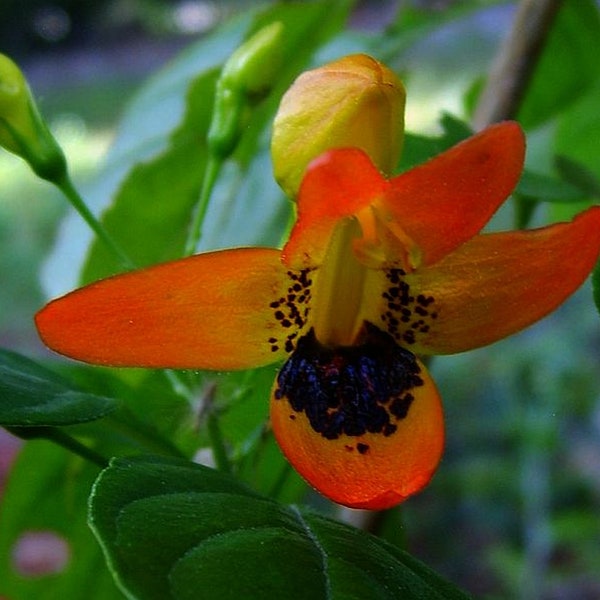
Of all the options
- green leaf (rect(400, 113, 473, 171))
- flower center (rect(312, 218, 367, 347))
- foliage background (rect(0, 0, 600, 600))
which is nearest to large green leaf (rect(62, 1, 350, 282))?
foliage background (rect(0, 0, 600, 600))

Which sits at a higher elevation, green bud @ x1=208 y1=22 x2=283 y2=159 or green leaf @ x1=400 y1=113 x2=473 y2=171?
green bud @ x1=208 y1=22 x2=283 y2=159

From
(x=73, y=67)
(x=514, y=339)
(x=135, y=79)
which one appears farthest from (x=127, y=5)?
(x=514, y=339)

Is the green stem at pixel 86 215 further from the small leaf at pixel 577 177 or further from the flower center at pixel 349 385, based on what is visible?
the small leaf at pixel 577 177

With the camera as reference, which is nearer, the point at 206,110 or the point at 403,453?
the point at 403,453

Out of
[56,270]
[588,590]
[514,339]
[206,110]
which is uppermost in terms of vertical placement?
[206,110]

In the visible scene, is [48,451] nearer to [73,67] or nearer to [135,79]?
[135,79]

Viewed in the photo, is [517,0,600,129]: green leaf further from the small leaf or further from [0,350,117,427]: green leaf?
[0,350,117,427]: green leaf
